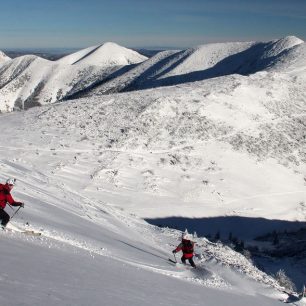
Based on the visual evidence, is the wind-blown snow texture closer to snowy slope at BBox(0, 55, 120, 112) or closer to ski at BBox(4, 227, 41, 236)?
ski at BBox(4, 227, 41, 236)

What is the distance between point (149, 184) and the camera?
44062 millimetres

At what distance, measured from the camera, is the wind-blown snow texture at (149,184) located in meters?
8.94

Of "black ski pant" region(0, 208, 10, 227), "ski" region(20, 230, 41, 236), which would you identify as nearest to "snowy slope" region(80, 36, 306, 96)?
"ski" region(20, 230, 41, 236)

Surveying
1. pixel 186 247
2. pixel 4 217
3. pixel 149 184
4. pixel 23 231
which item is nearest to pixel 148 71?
pixel 149 184

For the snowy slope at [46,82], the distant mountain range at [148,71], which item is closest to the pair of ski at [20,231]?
the distant mountain range at [148,71]

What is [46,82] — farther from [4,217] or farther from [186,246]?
[4,217]

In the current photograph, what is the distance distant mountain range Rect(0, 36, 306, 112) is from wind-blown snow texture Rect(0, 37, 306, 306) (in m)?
32.0

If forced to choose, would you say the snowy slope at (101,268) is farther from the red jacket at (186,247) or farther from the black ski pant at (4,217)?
the red jacket at (186,247)

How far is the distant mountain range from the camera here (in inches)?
4820

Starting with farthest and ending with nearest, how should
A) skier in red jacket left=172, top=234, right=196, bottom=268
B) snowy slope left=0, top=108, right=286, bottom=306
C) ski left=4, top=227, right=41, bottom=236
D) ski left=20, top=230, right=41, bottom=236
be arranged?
skier in red jacket left=172, top=234, right=196, bottom=268, ski left=20, top=230, right=41, bottom=236, ski left=4, top=227, right=41, bottom=236, snowy slope left=0, top=108, right=286, bottom=306

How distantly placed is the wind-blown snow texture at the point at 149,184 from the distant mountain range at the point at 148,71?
3201 cm

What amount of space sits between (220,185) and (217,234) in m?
10.5

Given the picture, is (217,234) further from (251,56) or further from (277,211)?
(251,56)

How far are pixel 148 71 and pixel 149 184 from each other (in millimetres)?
116326
